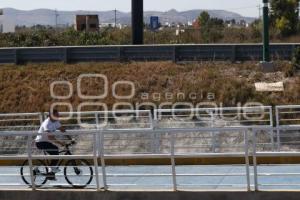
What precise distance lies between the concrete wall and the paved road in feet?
1.17

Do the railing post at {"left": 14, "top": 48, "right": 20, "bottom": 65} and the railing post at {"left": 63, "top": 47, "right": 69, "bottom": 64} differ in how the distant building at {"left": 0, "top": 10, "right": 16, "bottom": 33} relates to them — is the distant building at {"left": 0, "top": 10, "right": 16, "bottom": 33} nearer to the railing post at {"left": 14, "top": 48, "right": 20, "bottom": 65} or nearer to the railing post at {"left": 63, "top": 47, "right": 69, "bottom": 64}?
the railing post at {"left": 14, "top": 48, "right": 20, "bottom": 65}

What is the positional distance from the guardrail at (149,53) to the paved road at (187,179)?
13.9 meters

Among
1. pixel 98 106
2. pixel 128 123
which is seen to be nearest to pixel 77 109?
pixel 98 106

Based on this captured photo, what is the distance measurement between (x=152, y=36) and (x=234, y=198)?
41140mm

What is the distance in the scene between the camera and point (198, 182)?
16.3m

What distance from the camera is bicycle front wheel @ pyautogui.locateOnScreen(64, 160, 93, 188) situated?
15758mm

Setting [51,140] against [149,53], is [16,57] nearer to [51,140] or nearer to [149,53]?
[149,53]

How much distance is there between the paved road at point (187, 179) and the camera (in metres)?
14.4

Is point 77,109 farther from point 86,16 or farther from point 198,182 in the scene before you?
point 86,16

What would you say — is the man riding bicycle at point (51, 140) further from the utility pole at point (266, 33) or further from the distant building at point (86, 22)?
the distant building at point (86, 22)

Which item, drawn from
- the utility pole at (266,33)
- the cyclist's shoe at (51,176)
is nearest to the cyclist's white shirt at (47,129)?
the cyclist's shoe at (51,176)

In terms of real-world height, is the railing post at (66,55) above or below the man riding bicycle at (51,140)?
above

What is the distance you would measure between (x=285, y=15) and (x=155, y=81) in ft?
128

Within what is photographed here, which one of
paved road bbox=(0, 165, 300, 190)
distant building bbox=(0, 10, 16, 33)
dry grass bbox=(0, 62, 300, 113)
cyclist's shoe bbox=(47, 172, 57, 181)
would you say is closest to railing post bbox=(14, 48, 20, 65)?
dry grass bbox=(0, 62, 300, 113)
